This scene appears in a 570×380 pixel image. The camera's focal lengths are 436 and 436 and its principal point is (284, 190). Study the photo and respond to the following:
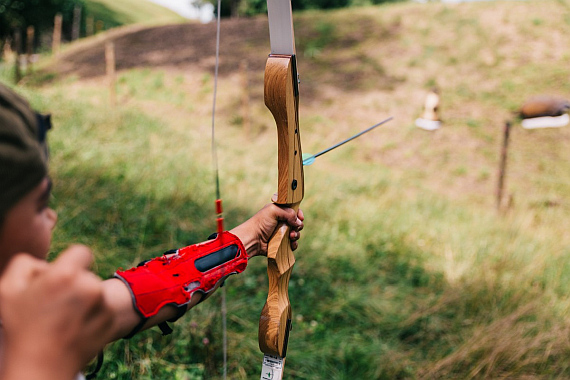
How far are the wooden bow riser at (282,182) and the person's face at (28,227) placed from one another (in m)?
0.72

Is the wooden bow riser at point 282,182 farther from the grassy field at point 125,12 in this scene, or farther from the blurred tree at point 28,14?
the grassy field at point 125,12

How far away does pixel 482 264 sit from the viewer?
11.3 ft

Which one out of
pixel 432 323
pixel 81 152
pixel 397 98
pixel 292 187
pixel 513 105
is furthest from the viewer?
pixel 397 98

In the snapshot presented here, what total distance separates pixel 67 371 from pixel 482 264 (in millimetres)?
3445

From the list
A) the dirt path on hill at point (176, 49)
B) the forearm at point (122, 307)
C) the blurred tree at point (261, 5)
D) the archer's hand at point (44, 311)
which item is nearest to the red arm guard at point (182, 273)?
the forearm at point (122, 307)

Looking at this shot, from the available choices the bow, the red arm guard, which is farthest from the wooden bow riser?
the red arm guard

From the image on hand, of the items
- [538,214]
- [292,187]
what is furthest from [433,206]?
[292,187]

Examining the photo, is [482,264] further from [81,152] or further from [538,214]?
[81,152]

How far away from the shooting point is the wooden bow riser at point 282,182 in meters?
1.24

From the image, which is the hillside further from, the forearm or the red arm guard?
the forearm

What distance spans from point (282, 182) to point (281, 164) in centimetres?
5

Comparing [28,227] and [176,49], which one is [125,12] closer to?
[176,49]

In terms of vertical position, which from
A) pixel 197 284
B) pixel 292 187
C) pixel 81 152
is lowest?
pixel 81 152

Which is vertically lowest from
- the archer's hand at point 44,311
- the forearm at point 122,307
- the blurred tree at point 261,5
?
the forearm at point 122,307
